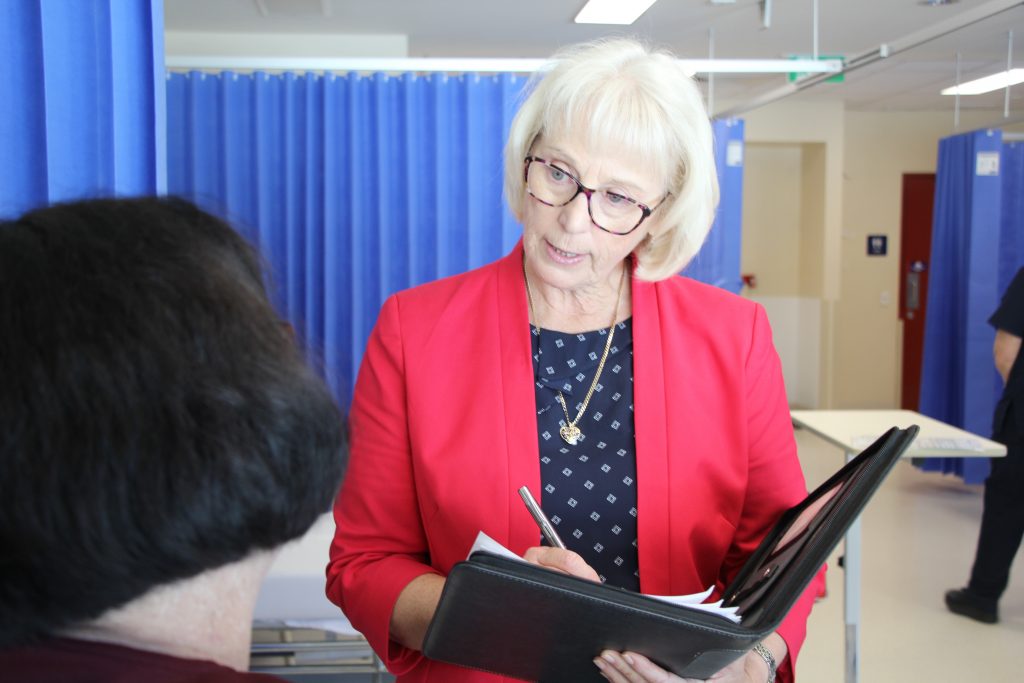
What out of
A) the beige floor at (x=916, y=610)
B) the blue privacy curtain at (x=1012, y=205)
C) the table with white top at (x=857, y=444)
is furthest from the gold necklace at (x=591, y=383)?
the blue privacy curtain at (x=1012, y=205)

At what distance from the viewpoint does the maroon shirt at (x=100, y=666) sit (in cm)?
55

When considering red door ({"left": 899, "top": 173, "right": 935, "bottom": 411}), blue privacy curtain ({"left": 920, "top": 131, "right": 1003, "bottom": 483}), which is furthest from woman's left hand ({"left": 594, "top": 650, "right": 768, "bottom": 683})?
red door ({"left": 899, "top": 173, "right": 935, "bottom": 411})

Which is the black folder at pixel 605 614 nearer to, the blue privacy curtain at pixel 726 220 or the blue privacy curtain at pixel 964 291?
the blue privacy curtain at pixel 726 220

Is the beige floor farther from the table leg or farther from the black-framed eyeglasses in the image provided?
the black-framed eyeglasses

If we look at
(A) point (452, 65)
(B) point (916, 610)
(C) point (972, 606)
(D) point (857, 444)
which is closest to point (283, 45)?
(A) point (452, 65)

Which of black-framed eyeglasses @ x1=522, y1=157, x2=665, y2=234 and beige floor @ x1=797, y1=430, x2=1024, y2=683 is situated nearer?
black-framed eyeglasses @ x1=522, y1=157, x2=665, y2=234

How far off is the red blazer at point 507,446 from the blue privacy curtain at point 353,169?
8.80 ft

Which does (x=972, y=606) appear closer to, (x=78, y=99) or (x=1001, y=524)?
(x=1001, y=524)

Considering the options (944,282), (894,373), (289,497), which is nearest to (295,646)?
(289,497)

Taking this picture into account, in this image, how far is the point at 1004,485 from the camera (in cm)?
374

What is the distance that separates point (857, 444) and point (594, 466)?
7.45 ft

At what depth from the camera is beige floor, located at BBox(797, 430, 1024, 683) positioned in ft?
11.0

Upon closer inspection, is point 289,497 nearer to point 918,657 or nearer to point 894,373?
point 918,657

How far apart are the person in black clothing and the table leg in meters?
1.03
